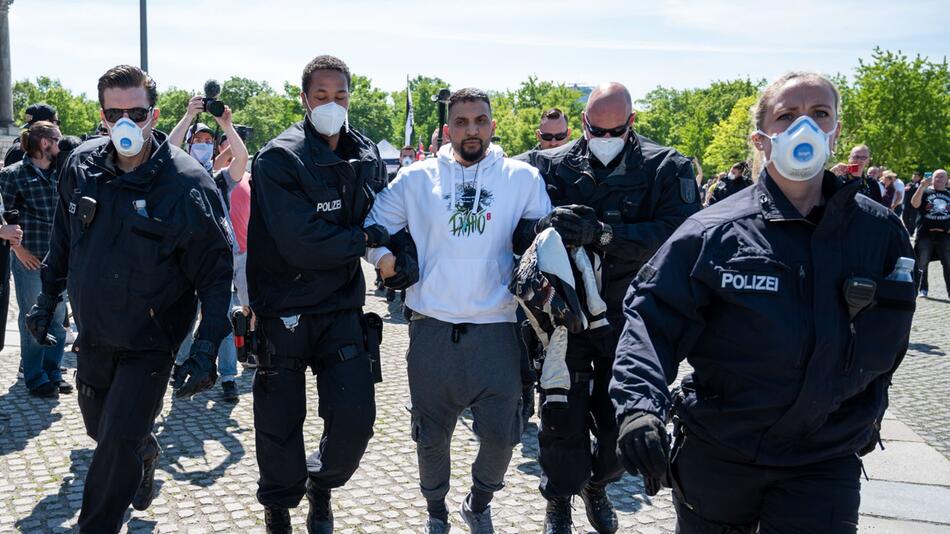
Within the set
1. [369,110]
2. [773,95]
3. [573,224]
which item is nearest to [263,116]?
[369,110]

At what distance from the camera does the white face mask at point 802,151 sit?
8.85 feet

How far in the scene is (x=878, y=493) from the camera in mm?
5285

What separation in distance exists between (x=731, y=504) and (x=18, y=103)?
94.9 m

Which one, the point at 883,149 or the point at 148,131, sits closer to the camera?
the point at 148,131

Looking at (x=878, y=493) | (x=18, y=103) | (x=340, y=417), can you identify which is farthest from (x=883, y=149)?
(x=18, y=103)

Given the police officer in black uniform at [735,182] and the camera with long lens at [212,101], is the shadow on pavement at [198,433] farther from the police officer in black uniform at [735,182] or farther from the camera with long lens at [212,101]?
the police officer in black uniform at [735,182]

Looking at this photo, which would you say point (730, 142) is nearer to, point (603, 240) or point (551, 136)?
point (551, 136)

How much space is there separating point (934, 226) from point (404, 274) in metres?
11.9

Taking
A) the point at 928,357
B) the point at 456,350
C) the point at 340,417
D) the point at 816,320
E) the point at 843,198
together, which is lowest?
the point at 928,357

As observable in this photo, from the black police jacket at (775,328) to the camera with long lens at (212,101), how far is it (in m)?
4.00

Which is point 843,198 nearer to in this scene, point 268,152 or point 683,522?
point 683,522

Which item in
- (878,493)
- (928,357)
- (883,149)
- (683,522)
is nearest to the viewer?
(683,522)

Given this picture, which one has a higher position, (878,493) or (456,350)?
(456,350)

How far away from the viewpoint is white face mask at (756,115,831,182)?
270cm
